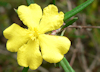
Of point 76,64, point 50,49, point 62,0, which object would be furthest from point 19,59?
point 62,0

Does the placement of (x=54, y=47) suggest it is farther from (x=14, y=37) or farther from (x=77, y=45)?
(x=77, y=45)

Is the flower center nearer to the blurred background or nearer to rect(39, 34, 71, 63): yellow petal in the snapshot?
rect(39, 34, 71, 63): yellow petal

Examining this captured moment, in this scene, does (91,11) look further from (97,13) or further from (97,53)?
(97,53)

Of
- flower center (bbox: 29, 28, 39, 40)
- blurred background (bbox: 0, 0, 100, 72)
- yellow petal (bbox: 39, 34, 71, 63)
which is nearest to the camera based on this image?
yellow petal (bbox: 39, 34, 71, 63)

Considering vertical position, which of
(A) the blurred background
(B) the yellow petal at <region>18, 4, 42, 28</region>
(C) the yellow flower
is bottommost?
(A) the blurred background

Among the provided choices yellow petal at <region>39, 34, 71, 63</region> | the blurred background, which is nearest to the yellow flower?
yellow petal at <region>39, 34, 71, 63</region>

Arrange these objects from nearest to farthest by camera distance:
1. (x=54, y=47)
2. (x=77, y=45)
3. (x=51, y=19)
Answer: (x=54, y=47) → (x=51, y=19) → (x=77, y=45)

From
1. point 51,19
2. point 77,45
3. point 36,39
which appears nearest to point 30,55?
point 36,39

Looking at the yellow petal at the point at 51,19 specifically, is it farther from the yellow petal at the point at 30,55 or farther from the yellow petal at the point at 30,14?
the yellow petal at the point at 30,55
